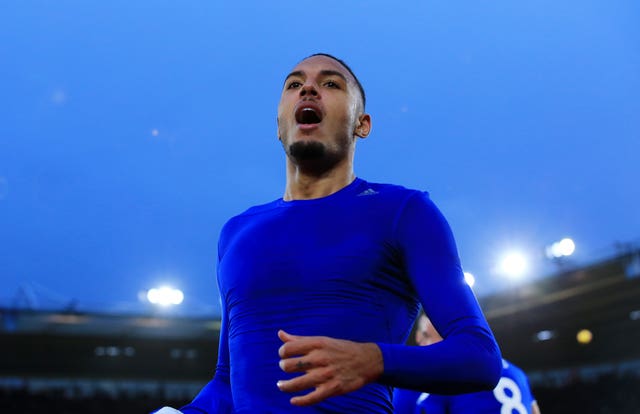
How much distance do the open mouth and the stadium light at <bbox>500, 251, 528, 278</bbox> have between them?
66.0 feet

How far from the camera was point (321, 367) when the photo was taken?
1356 millimetres

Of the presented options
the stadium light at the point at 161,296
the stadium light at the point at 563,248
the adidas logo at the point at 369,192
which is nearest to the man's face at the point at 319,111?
the adidas logo at the point at 369,192

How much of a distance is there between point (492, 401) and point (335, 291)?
134 inches

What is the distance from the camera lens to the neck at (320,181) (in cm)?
212

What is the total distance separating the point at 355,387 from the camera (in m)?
1.38

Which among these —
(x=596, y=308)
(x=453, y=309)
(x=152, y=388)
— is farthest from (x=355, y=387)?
Result: (x=152, y=388)

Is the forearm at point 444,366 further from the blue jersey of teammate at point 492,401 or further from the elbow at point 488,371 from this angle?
the blue jersey of teammate at point 492,401

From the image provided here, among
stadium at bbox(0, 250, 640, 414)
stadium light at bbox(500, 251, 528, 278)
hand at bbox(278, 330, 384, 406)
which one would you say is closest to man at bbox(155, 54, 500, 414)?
hand at bbox(278, 330, 384, 406)

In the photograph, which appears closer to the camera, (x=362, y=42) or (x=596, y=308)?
(x=596, y=308)

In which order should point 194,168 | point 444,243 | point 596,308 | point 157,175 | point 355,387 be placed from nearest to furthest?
point 355,387 < point 444,243 < point 596,308 < point 157,175 < point 194,168

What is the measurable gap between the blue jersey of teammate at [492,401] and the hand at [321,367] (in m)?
3.59

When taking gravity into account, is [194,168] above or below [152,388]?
above

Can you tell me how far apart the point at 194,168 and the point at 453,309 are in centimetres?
10227

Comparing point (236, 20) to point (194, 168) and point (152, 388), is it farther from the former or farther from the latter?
point (152, 388)
